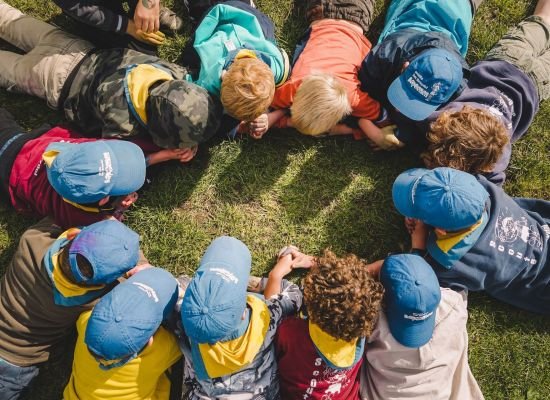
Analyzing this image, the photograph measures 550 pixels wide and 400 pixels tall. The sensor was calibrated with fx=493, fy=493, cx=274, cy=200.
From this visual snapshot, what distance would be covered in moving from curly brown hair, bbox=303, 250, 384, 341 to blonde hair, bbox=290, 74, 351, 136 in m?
1.00

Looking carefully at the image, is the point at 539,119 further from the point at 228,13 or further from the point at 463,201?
the point at 228,13

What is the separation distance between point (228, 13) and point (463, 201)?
2132 millimetres

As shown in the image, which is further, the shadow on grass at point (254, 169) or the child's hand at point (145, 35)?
the shadow on grass at point (254, 169)

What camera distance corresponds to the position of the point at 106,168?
3.07 meters

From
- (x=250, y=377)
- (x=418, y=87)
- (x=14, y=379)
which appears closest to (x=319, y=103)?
(x=418, y=87)

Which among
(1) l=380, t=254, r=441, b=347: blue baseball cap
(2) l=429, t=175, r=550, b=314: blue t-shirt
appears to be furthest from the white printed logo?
(1) l=380, t=254, r=441, b=347: blue baseball cap

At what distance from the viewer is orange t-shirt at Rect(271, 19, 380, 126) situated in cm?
371

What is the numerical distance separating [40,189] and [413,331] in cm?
272

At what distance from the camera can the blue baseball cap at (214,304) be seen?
2703 millimetres

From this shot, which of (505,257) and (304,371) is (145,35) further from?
(505,257)

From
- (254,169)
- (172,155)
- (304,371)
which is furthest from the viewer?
(254,169)

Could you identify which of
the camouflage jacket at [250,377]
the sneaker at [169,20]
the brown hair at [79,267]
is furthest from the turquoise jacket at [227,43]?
the camouflage jacket at [250,377]

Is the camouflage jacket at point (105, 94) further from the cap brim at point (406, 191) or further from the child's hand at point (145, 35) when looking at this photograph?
the cap brim at point (406, 191)

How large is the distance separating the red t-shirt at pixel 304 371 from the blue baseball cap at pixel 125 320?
85 centimetres
